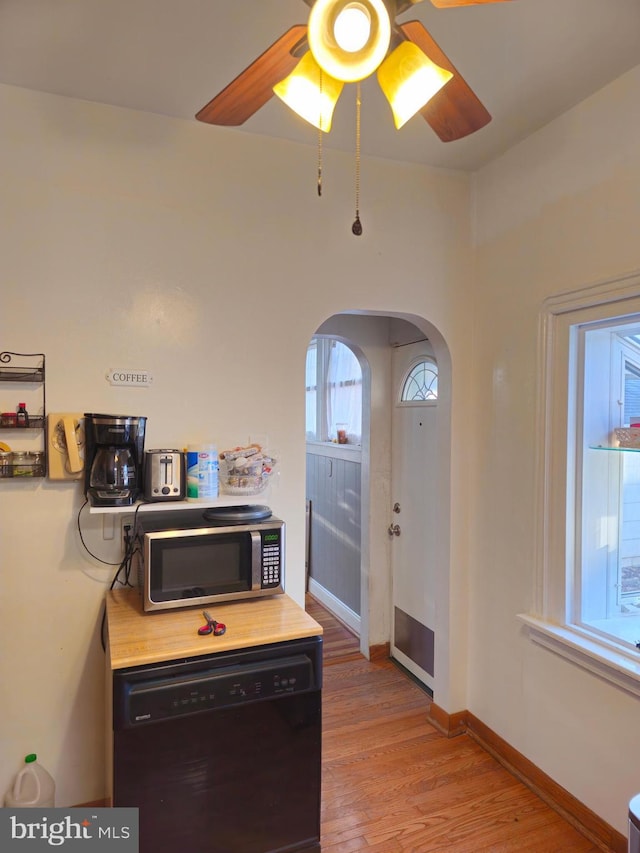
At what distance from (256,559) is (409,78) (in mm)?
1545

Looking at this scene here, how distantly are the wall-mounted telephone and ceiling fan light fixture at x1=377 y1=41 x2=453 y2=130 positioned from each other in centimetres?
146

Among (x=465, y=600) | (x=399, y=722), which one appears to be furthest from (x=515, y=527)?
(x=399, y=722)

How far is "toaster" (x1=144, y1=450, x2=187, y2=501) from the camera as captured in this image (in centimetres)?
190

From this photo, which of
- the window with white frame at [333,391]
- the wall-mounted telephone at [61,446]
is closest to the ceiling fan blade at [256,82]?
the wall-mounted telephone at [61,446]

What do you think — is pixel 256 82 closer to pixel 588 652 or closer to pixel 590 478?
Result: pixel 590 478

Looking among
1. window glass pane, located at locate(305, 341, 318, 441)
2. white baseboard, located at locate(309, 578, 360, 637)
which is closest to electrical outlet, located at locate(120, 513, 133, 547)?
white baseboard, located at locate(309, 578, 360, 637)

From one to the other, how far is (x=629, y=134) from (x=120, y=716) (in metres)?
A: 2.49

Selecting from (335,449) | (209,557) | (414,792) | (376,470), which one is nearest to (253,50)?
(209,557)

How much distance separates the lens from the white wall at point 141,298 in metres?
1.92

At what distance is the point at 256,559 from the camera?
1938 millimetres

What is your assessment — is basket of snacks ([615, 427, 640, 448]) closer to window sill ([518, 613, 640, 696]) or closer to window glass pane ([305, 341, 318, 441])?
window sill ([518, 613, 640, 696])

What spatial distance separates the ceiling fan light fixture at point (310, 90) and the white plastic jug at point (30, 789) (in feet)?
7.40

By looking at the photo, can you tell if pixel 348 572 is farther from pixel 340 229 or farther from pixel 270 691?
pixel 340 229

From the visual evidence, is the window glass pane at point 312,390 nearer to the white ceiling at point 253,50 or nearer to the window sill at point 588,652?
the white ceiling at point 253,50
